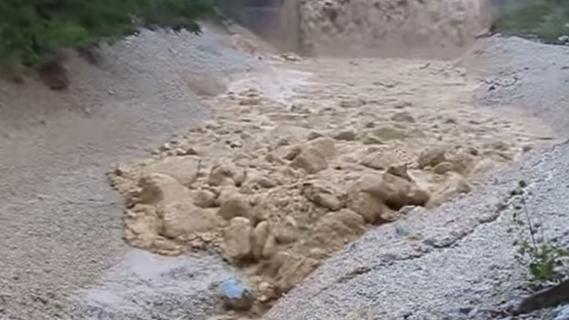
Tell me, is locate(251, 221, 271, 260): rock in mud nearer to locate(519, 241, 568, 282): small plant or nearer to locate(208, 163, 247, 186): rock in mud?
locate(208, 163, 247, 186): rock in mud

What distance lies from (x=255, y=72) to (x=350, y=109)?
6.92 ft

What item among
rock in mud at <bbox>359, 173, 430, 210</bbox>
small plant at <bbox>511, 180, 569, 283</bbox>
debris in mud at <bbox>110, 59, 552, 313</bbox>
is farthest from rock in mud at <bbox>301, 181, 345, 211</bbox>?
small plant at <bbox>511, 180, 569, 283</bbox>

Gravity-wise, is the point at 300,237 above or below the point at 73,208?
above

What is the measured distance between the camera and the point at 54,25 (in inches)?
265

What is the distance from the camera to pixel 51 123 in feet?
21.7

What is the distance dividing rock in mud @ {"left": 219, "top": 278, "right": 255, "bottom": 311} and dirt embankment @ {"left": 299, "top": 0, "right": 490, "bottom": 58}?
306 inches

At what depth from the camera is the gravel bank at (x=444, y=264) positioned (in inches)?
150

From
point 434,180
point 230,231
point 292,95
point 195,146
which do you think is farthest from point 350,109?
point 230,231

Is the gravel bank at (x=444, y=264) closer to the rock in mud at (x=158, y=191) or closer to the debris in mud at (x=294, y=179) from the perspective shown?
the debris in mud at (x=294, y=179)

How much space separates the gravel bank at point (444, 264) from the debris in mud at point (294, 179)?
0.20 meters

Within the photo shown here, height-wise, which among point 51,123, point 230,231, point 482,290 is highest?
point 482,290

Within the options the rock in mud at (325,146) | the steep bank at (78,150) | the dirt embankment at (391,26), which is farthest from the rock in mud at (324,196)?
the dirt embankment at (391,26)

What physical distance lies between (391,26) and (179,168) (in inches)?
274

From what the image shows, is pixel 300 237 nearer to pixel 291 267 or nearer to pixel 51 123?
pixel 291 267
